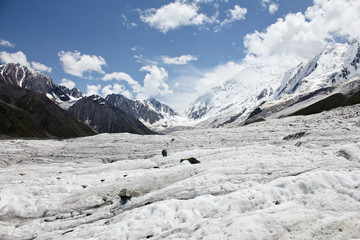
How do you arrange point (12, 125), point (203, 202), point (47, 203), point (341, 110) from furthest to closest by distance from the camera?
point (12, 125), point (341, 110), point (47, 203), point (203, 202)

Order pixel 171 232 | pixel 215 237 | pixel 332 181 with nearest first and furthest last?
1. pixel 215 237
2. pixel 171 232
3. pixel 332 181

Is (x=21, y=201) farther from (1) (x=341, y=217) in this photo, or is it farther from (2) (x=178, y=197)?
(1) (x=341, y=217)

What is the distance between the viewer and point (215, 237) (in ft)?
43.1

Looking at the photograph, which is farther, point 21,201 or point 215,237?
point 21,201

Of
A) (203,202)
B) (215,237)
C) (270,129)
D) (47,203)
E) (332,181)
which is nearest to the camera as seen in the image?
(215,237)

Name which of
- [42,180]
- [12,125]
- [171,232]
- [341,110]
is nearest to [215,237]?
[171,232]

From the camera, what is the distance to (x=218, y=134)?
88.3 meters

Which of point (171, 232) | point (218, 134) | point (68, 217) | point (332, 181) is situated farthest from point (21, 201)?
point (218, 134)

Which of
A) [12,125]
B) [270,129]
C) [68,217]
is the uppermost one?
[12,125]

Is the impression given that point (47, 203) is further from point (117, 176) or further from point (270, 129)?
point (270, 129)

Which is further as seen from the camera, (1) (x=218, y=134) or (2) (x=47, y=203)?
(1) (x=218, y=134)

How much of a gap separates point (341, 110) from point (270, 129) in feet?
122

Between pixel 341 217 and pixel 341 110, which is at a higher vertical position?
pixel 341 110

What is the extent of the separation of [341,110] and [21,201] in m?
111
